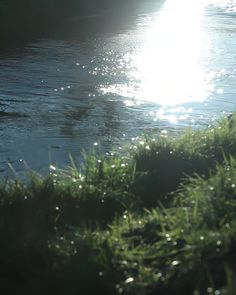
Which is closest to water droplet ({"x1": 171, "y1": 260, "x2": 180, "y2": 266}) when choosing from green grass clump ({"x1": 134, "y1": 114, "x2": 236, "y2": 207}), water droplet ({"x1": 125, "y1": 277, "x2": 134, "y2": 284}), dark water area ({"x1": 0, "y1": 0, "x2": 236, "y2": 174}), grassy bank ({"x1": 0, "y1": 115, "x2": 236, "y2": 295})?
grassy bank ({"x1": 0, "y1": 115, "x2": 236, "y2": 295})

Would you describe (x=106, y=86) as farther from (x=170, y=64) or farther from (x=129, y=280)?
(x=129, y=280)

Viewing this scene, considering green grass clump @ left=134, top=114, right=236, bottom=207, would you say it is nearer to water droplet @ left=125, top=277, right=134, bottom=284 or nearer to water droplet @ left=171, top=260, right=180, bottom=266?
water droplet @ left=171, top=260, right=180, bottom=266

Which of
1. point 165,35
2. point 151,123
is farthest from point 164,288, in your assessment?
point 165,35

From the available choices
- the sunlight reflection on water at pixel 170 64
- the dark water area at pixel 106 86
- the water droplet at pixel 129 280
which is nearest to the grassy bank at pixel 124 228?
the water droplet at pixel 129 280

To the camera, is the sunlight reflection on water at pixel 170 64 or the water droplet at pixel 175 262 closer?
the water droplet at pixel 175 262

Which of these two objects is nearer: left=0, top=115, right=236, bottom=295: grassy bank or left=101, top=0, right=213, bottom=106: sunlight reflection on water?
left=0, top=115, right=236, bottom=295: grassy bank

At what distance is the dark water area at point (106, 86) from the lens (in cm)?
831

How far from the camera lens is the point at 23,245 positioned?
13.9 feet

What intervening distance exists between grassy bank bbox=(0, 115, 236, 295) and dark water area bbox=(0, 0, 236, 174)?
1.55 metres

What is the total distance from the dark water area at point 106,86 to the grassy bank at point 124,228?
1.55m

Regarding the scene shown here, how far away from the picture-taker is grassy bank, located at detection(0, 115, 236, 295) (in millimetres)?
3705

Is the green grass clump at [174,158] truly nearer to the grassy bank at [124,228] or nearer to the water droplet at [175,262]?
the grassy bank at [124,228]

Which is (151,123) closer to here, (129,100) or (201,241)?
(129,100)

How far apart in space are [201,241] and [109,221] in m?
1.06
